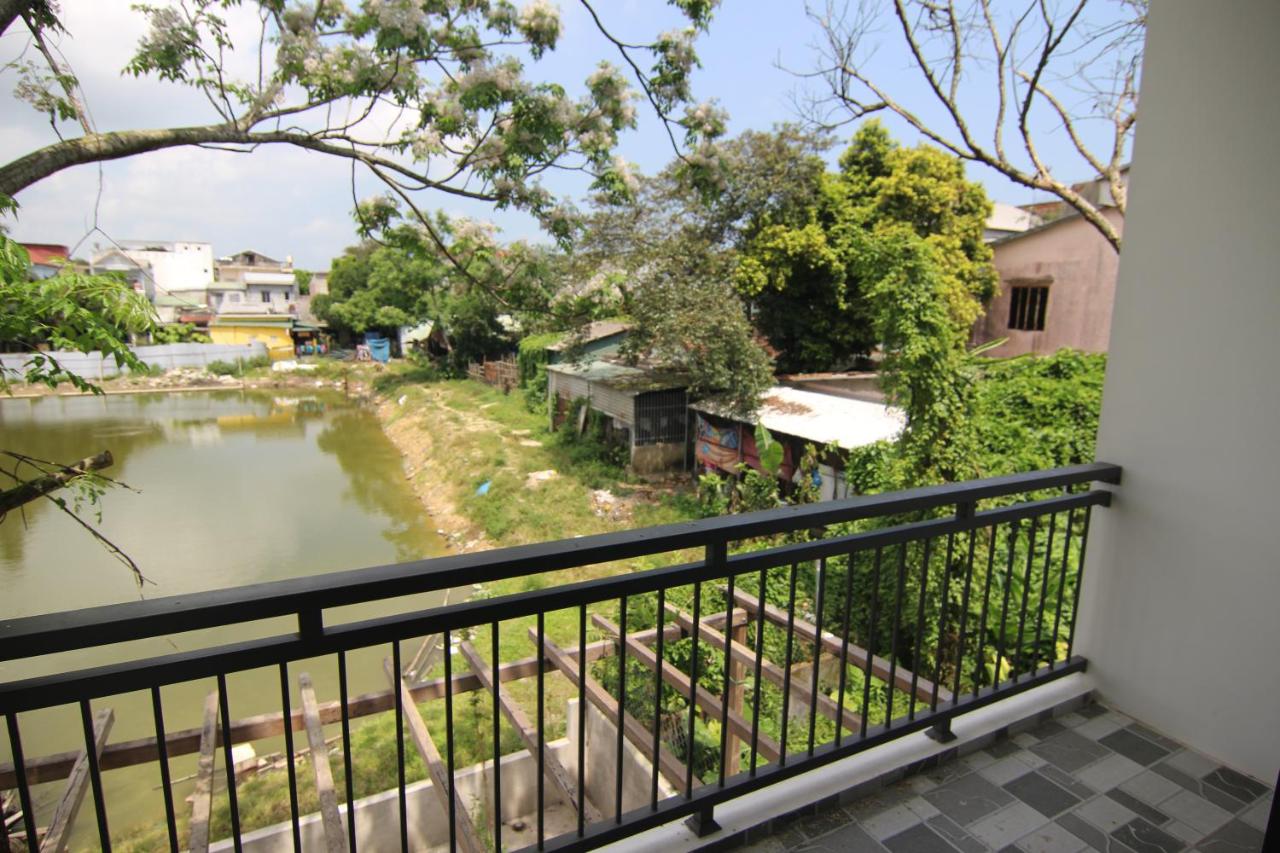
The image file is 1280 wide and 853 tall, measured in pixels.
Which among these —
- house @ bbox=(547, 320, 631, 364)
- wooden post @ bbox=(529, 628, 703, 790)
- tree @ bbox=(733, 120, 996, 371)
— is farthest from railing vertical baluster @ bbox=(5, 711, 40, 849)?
house @ bbox=(547, 320, 631, 364)

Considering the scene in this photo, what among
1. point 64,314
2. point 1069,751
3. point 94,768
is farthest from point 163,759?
point 1069,751

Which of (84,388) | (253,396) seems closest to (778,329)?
(84,388)

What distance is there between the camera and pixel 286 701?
118cm

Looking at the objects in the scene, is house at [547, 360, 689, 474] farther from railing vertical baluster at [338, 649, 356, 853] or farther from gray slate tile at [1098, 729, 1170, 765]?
railing vertical baluster at [338, 649, 356, 853]

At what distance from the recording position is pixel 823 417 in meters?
9.65

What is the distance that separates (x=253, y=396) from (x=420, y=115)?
24512 mm

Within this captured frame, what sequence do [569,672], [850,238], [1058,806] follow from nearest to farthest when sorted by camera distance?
[1058,806], [569,672], [850,238]

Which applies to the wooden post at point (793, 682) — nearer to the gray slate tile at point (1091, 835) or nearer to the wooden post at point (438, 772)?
the gray slate tile at point (1091, 835)

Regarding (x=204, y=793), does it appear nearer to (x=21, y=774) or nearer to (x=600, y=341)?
(x=21, y=774)

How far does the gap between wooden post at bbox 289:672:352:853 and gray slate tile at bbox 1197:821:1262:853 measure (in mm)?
2412

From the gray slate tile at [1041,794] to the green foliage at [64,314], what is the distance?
254 centimetres

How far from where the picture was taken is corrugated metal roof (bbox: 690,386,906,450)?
8594 mm

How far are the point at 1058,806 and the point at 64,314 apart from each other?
2.74 m

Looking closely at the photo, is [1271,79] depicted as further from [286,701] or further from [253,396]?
[253,396]
